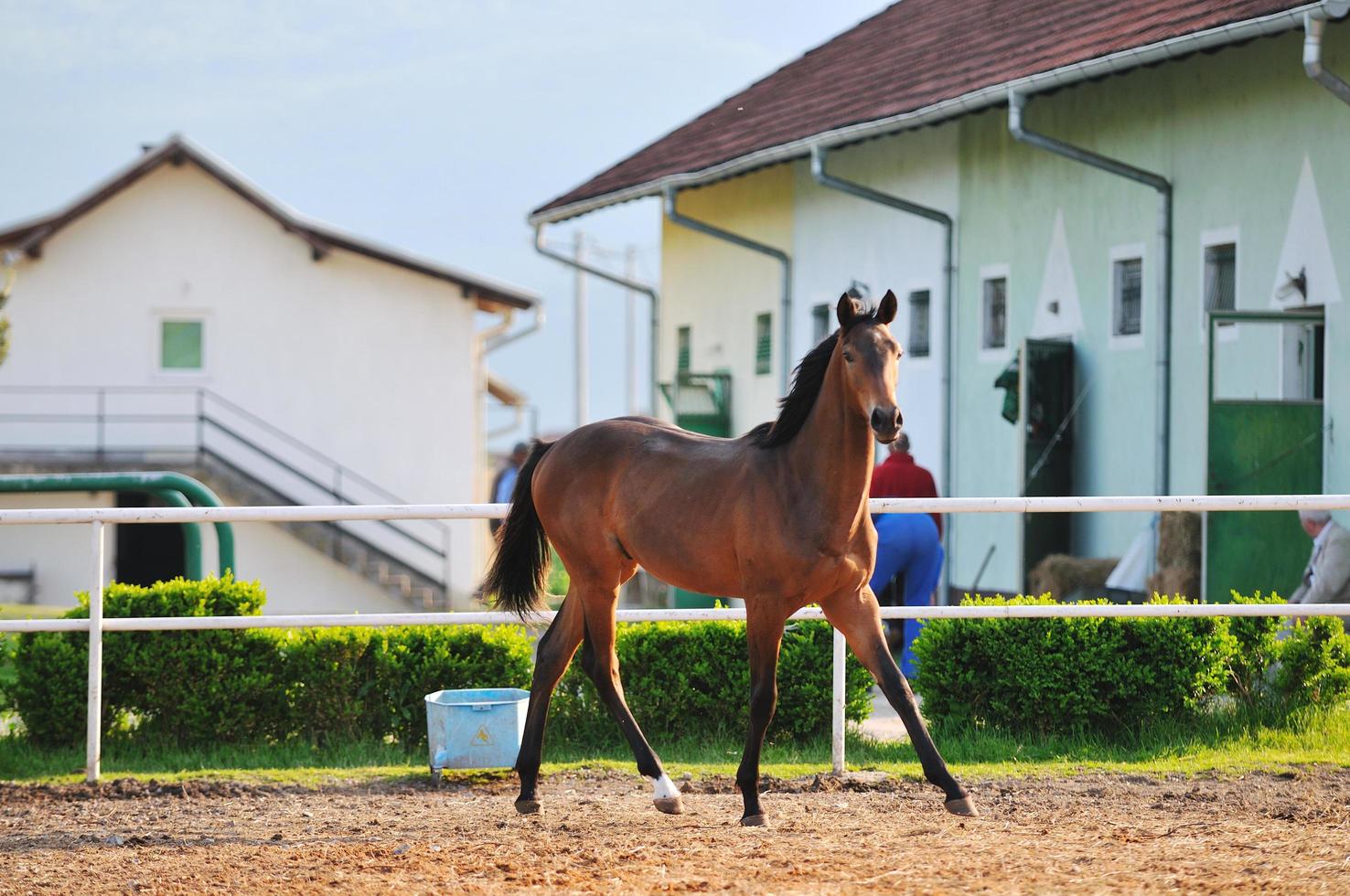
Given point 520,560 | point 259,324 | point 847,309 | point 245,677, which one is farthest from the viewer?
point 259,324

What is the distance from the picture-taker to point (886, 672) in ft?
20.3

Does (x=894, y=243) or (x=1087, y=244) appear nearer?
(x=1087, y=244)

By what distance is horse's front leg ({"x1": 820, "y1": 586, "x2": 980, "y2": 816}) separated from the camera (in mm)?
6164

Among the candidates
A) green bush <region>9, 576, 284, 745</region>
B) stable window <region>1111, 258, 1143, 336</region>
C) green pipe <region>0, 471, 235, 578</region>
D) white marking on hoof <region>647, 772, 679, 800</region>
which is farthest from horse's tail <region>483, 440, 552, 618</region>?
stable window <region>1111, 258, 1143, 336</region>

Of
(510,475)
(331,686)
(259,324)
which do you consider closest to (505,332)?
(259,324)

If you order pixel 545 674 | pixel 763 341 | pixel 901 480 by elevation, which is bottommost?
pixel 545 674

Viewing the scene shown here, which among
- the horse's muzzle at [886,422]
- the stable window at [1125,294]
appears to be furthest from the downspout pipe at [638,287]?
the horse's muzzle at [886,422]

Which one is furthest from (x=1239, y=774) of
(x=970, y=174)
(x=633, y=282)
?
(x=633, y=282)

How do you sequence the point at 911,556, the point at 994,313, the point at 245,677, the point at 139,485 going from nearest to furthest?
the point at 245,677 < the point at 139,485 < the point at 911,556 < the point at 994,313

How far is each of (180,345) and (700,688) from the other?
2252 centimetres

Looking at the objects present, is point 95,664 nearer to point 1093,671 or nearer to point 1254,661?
point 1093,671

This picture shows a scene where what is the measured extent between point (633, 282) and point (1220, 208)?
13.3 m

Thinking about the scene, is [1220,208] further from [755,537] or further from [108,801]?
[108,801]

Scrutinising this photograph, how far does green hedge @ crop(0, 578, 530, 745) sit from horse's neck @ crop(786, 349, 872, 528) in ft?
9.04
